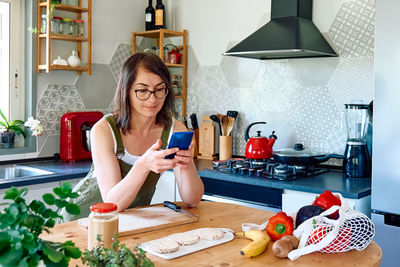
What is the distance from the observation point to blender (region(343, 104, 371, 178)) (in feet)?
9.27

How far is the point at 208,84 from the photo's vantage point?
3867 millimetres

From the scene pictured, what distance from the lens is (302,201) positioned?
8.48 ft

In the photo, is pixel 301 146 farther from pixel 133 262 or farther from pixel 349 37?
pixel 133 262

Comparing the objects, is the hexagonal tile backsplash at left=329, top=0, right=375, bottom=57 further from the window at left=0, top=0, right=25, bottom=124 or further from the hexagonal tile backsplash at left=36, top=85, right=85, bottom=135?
the window at left=0, top=0, right=25, bottom=124

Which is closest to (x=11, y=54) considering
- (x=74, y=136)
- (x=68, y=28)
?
(x=68, y=28)

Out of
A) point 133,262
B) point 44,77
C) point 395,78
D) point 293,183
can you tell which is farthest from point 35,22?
point 133,262

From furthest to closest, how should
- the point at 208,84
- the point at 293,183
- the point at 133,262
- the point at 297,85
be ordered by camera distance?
the point at 208,84 → the point at 297,85 → the point at 293,183 → the point at 133,262

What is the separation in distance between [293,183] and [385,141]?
1.82 feet

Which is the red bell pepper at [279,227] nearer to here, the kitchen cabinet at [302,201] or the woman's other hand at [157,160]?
the woman's other hand at [157,160]

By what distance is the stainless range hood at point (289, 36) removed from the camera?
9.39 ft

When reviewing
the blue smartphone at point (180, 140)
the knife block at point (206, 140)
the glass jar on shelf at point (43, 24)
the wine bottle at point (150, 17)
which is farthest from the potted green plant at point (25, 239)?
the wine bottle at point (150, 17)

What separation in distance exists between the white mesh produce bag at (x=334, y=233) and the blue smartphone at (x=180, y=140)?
1.75 feet

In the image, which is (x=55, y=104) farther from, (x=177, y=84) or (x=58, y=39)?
(x=177, y=84)

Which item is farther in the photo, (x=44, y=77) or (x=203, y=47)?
(x=203, y=47)
